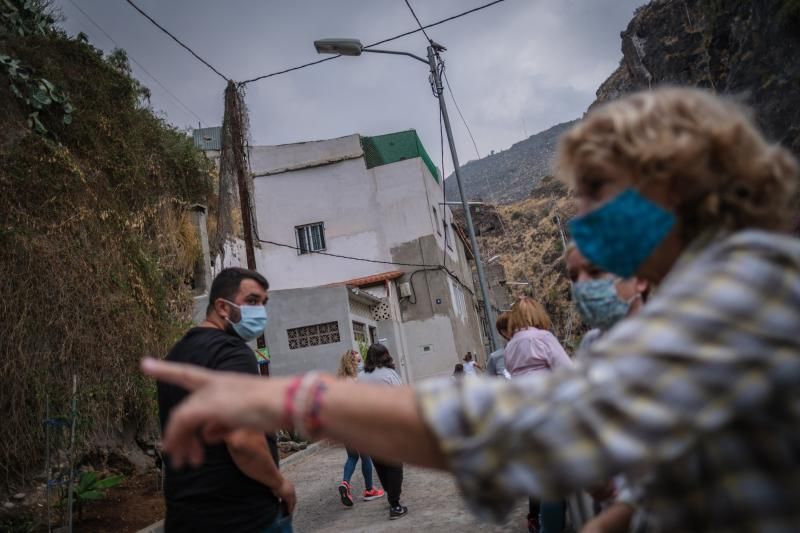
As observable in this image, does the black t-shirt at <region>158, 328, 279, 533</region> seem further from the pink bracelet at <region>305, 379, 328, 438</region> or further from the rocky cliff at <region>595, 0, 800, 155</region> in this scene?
the rocky cliff at <region>595, 0, 800, 155</region>

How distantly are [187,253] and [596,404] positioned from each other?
11149 millimetres

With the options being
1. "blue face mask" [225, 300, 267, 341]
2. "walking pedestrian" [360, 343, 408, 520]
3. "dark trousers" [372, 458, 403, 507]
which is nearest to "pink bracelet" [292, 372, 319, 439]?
"blue face mask" [225, 300, 267, 341]

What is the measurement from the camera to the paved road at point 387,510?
613 cm

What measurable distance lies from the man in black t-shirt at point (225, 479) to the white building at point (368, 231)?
21.3 meters

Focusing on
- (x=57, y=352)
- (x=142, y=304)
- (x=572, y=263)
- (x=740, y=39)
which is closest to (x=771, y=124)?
(x=740, y=39)

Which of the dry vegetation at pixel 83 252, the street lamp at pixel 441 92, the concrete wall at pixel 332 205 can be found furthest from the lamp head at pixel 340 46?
the concrete wall at pixel 332 205

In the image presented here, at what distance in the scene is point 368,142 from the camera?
90.2ft

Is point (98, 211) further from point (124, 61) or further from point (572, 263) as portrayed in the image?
point (572, 263)

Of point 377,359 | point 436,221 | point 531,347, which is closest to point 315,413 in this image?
point 531,347

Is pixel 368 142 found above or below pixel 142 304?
above

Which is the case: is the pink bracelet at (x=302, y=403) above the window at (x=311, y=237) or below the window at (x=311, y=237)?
below

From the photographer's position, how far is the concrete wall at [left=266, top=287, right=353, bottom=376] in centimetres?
1923

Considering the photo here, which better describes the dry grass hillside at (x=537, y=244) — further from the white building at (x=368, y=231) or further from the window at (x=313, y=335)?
the window at (x=313, y=335)

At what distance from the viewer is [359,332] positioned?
21062 millimetres
